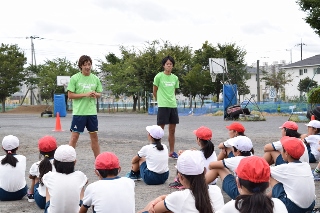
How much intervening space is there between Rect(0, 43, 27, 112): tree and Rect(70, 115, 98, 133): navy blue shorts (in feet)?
143

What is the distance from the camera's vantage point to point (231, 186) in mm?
4324

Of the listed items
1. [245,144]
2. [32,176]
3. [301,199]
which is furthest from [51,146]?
[301,199]

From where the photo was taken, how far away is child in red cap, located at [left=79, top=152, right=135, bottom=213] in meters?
3.46

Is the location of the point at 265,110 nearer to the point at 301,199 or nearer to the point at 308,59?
the point at 301,199

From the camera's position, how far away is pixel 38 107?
164 feet

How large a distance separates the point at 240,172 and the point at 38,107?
4958cm

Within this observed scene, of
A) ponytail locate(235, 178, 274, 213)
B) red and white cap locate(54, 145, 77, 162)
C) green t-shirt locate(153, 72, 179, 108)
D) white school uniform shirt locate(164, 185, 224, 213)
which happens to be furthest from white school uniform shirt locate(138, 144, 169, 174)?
Result: ponytail locate(235, 178, 274, 213)

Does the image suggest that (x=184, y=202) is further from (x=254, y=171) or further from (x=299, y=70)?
(x=299, y=70)

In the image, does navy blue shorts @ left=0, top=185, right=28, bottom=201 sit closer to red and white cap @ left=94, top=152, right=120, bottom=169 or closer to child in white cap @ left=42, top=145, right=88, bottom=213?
child in white cap @ left=42, top=145, right=88, bottom=213

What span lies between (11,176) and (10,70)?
45751 mm

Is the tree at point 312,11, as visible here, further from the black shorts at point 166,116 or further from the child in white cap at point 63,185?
the child in white cap at point 63,185

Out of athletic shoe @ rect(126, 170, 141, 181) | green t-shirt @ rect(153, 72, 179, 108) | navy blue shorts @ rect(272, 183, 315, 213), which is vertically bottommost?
athletic shoe @ rect(126, 170, 141, 181)

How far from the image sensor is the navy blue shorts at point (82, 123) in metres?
7.11

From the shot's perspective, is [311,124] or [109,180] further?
[311,124]
